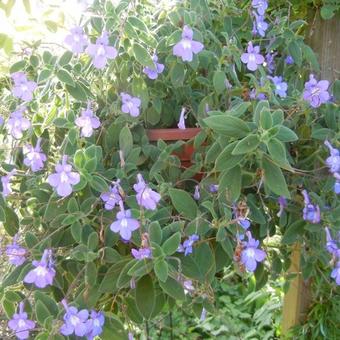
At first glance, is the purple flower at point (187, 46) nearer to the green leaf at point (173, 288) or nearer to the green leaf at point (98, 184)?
the green leaf at point (98, 184)

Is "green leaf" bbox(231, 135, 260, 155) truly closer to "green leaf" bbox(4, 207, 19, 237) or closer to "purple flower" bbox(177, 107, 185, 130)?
"purple flower" bbox(177, 107, 185, 130)

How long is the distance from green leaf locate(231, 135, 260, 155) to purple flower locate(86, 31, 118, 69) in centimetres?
29

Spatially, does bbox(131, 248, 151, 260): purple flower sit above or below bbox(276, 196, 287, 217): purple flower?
above

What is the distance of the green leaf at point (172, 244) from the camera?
0.91m

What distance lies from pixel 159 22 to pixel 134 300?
1.92 feet

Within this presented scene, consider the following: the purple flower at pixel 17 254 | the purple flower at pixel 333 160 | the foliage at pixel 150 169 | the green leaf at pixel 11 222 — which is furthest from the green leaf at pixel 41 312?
the purple flower at pixel 333 160

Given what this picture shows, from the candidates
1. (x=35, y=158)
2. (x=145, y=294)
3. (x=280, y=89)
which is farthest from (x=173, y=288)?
(x=280, y=89)

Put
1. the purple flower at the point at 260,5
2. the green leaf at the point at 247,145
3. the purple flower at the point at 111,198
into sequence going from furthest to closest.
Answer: the purple flower at the point at 260,5, the purple flower at the point at 111,198, the green leaf at the point at 247,145

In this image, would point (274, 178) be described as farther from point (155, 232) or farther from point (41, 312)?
point (41, 312)

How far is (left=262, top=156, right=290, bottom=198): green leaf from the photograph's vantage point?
2.93ft

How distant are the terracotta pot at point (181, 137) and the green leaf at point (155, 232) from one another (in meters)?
0.25

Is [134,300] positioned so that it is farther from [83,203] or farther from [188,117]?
[188,117]

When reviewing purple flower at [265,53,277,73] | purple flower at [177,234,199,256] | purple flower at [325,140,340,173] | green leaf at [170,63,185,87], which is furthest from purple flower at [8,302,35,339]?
purple flower at [265,53,277,73]

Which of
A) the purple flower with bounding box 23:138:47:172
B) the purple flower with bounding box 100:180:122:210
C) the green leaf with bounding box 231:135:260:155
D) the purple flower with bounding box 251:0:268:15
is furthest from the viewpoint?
the purple flower with bounding box 251:0:268:15
